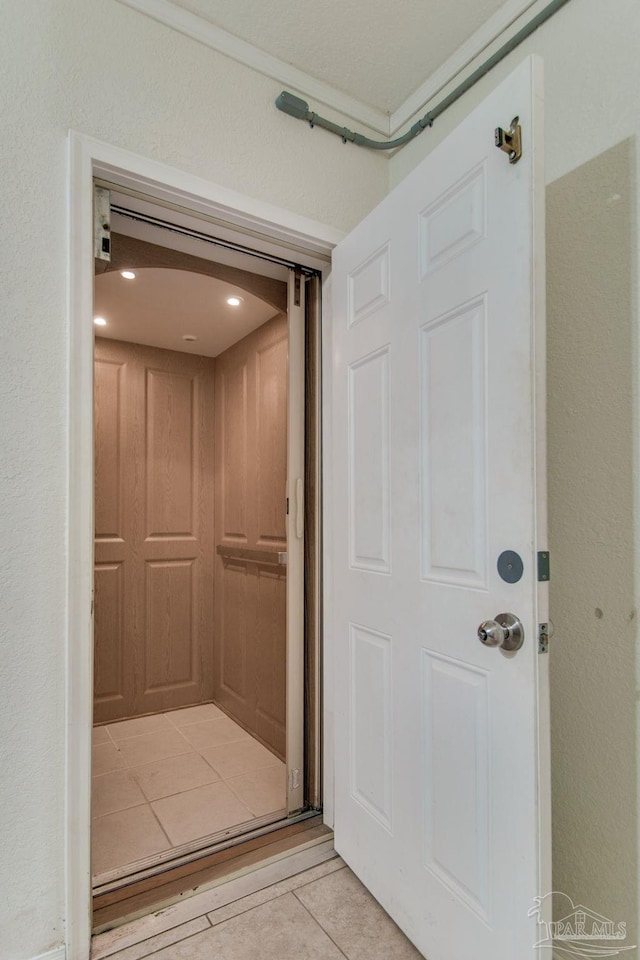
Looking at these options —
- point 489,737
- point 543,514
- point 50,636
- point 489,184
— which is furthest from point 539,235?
point 50,636

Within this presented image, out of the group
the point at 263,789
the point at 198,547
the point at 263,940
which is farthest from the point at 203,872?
the point at 198,547

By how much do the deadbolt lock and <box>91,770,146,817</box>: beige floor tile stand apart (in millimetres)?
1774

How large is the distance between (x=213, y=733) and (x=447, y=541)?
226cm

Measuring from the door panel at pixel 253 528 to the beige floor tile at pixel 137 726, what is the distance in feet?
1.27

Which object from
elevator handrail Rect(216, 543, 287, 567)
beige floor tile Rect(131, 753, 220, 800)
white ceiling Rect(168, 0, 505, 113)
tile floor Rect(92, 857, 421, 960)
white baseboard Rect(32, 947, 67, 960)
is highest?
white ceiling Rect(168, 0, 505, 113)

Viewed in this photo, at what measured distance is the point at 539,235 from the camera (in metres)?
1.03

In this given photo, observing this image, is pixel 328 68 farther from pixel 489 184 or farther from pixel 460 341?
pixel 460 341

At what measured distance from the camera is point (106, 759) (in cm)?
255

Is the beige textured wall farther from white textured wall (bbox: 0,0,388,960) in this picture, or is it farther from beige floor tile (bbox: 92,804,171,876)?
beige floor tile (bbox: 92,804,171,876)

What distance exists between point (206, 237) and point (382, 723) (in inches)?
64.7

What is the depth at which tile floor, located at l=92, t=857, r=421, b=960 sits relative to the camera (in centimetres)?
133

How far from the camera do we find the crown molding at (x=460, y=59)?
147 centimetres

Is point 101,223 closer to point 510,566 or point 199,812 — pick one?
point 510,566

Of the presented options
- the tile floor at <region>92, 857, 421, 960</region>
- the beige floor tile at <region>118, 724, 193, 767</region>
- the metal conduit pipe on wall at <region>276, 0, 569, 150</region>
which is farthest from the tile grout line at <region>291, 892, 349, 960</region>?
the metal conduit pipe on wall at <region>276, 0, 569, 150</region>
